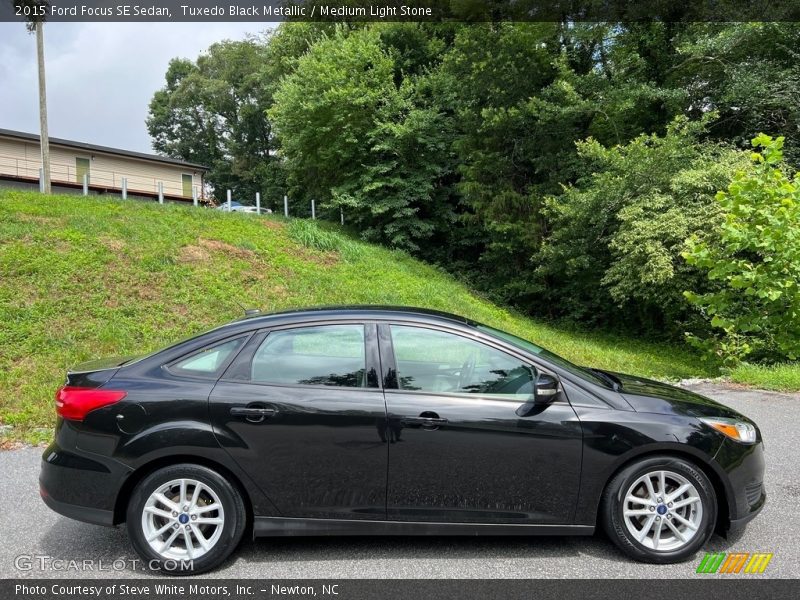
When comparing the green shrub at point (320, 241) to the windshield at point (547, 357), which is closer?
the windshield at point (547, 357)

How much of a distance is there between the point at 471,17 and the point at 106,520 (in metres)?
19.5

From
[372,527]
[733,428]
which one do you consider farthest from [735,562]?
[372,527]

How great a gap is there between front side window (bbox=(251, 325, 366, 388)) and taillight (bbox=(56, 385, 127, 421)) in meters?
0.82

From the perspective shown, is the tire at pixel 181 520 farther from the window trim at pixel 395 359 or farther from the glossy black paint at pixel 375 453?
the window trim at pixel 395 359

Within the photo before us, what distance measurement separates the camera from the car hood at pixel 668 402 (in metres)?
3.43

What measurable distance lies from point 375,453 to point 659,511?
5.56 feet

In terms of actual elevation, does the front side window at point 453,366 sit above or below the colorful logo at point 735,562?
above

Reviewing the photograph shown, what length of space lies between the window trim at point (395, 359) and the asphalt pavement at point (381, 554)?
3.07 ft

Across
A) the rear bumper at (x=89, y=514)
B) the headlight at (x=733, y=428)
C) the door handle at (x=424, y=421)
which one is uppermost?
the door handle at (x=424, y=421)

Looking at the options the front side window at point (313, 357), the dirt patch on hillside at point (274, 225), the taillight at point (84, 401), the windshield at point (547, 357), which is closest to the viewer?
the taillight at point (84, 401)

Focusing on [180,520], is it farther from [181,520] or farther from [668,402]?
[668,402]

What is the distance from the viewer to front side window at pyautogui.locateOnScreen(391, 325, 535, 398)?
11.2ft

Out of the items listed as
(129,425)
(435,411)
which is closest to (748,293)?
(435,411)

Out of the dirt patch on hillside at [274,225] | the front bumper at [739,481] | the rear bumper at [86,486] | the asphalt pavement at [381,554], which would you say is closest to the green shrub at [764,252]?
the asphalt pavement at [381,554]
